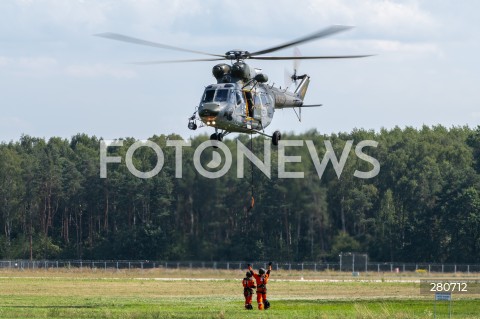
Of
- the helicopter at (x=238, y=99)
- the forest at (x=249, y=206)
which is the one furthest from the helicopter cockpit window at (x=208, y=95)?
the forest at (x=249, y=206)

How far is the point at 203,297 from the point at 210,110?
40.2ft

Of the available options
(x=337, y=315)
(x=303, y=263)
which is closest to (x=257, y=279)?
(x=337, y=315)

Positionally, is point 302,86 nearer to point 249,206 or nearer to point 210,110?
point 210,110

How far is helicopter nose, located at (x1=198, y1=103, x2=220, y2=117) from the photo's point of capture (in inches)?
1839

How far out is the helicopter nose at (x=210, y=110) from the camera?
153 feet

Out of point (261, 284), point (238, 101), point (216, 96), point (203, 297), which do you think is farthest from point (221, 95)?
point (203, 297)

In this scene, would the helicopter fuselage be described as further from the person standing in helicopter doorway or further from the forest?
the forest

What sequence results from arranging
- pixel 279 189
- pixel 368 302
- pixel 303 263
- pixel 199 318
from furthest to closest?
pixel 303 263, pixel 279 189, pixel 368 302, pixel 199 318

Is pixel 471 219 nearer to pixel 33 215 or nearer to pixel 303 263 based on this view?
pixel 303 263

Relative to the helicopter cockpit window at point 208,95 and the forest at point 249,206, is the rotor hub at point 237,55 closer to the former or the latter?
the helicopter cockpit window at point 208,95

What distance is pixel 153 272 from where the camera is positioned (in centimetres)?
8894

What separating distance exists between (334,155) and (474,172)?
13064 mm

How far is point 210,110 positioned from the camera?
4672 cm

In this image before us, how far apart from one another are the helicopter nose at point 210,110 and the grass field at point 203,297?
760 centimetres
